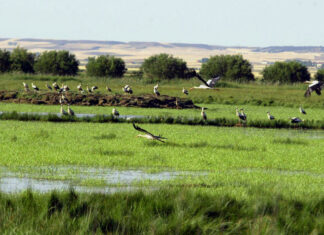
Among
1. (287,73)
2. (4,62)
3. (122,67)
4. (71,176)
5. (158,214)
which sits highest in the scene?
(158,214)

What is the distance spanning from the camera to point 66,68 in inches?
3890

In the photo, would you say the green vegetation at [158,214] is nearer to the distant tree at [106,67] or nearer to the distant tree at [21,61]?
the distant tree at [21,61]

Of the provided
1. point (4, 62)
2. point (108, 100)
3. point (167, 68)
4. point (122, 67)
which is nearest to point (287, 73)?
point (167, 68)

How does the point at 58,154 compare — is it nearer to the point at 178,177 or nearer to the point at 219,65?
the point at 178,177

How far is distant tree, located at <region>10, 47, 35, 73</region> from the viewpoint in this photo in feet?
319

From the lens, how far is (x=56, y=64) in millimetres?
99000

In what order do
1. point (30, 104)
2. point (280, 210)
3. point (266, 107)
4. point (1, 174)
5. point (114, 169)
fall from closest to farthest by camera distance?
point (280, 210)
point (1, 174)
point (114, 169)
point (30, 104)
point (266, 107)

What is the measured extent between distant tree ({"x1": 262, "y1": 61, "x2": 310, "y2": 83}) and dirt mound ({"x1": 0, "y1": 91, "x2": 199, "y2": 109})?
185ft

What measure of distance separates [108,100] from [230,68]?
59636mm

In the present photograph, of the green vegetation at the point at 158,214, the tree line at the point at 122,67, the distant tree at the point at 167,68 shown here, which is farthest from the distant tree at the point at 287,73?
the green vegetation at the point at 158,214

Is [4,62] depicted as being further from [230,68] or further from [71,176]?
[71,176]

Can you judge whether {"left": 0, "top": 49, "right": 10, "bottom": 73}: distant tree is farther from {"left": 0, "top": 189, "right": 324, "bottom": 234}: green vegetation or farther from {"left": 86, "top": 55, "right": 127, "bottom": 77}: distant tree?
{"left": 0, "top": 189, "right": 324, "bottom": 234}: green vegetation

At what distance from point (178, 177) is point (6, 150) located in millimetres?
6137

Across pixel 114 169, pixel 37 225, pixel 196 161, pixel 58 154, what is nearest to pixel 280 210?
pixel 37 225
